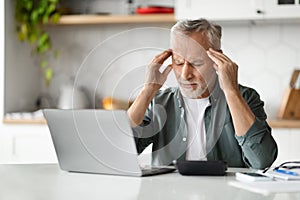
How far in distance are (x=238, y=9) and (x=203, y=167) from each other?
6.58 ft

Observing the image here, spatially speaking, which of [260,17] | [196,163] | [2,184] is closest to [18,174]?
[2,184]

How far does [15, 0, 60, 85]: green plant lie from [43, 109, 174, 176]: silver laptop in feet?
7.30

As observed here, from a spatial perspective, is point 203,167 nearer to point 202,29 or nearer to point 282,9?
point 202,29

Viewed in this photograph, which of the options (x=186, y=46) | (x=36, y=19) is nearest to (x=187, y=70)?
(x=186, y=46)

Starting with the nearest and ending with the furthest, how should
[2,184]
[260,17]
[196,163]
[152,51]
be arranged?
[2,184] → [196,163] → [152,51] → [260,17]

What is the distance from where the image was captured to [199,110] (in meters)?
2.21

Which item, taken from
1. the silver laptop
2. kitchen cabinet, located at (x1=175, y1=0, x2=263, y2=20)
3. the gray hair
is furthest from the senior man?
kitchen cabinet, located at (x1=175, y1=0, x2=263, y2=20)

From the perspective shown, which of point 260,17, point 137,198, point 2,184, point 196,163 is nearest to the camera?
point 137,198

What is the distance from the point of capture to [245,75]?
13.2 feet

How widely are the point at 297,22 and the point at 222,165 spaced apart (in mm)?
2273

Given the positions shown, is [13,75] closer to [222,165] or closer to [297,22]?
[297,22]

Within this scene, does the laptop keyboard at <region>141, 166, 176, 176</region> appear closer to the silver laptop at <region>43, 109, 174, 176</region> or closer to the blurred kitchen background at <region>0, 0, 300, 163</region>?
the silver laptop at <region>43, 109, 174, 176</region>

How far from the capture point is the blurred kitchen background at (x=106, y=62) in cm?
361

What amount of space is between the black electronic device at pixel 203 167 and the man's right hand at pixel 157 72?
0.31m
